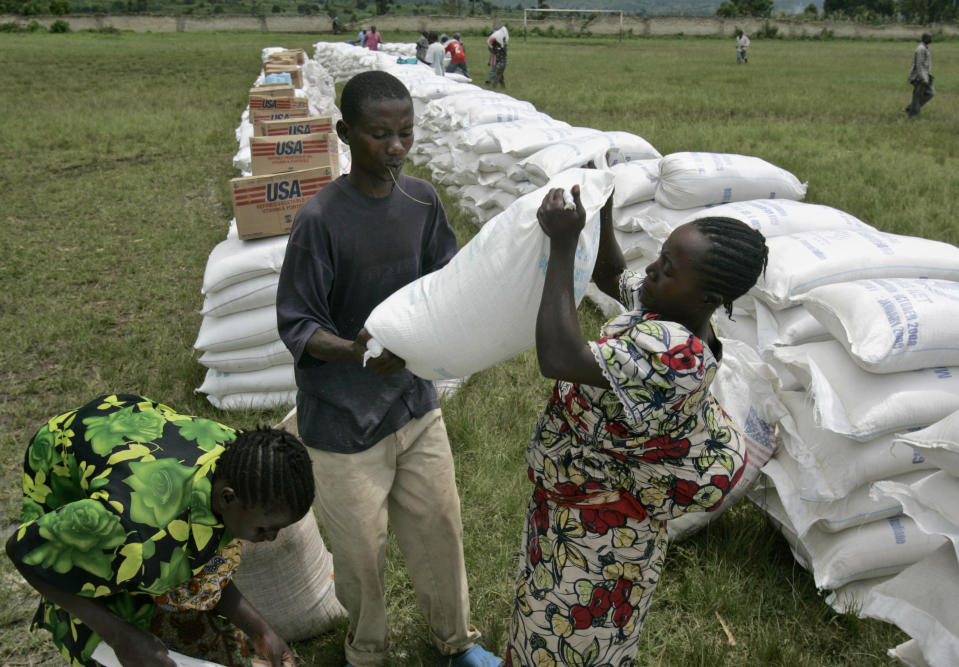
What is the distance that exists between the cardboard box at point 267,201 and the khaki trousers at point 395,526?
76.1 inches

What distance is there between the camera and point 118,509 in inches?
51.7

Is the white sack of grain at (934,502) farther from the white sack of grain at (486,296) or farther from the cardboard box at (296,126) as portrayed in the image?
the cardboard box at (296,126)

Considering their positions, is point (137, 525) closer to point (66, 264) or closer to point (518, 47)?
point (66, 264)

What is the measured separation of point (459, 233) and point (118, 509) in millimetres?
4496

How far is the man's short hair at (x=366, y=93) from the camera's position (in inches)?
60.6

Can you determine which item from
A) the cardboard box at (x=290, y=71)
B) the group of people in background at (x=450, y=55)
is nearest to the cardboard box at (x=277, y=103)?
the cardboard box at (x=290, y=71)

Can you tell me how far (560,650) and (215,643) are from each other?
2.68 feet

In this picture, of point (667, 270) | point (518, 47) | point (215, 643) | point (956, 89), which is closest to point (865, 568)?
point (667, 270)

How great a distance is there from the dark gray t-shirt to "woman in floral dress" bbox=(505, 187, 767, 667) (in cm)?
40

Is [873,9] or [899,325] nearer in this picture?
[899,325]

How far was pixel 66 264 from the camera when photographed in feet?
17.2

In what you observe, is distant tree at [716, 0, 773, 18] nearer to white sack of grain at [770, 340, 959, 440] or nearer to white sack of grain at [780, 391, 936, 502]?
white sack of grain at [770, 340, 959, 440]

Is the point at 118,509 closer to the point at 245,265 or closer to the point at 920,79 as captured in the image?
the point at 245,265

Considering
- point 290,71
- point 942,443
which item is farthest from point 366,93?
point 290,71
